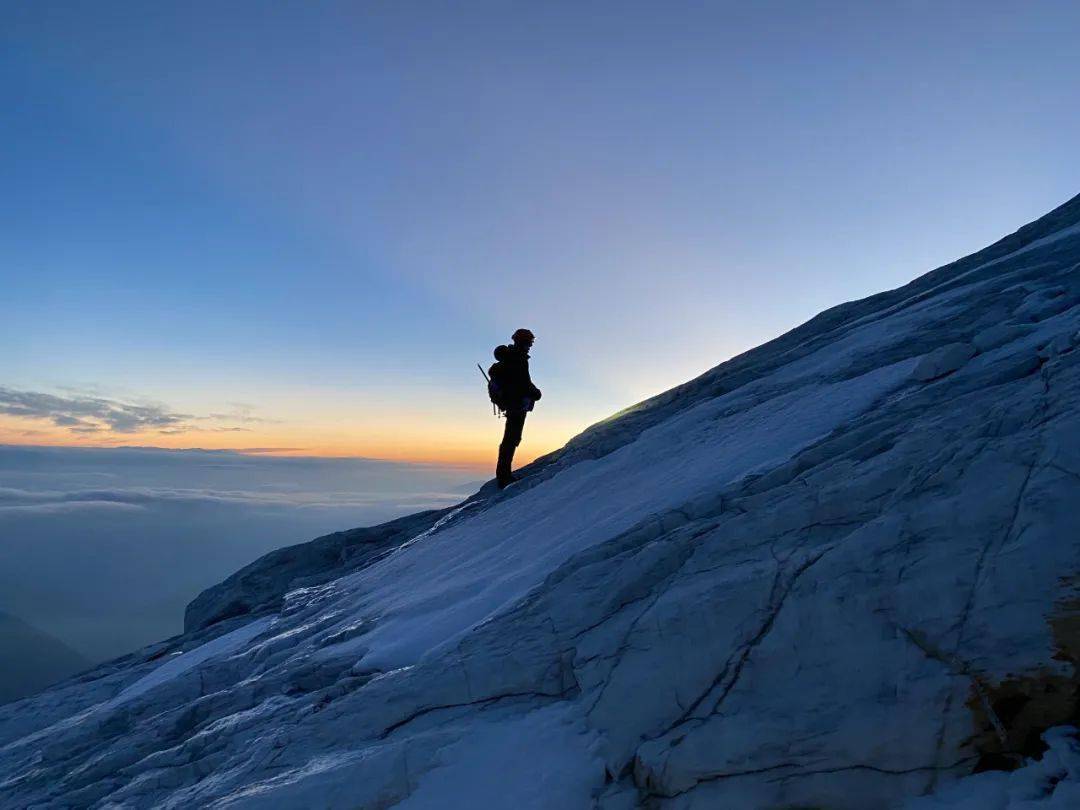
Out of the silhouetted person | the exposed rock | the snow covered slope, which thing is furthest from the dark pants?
the exposed rock

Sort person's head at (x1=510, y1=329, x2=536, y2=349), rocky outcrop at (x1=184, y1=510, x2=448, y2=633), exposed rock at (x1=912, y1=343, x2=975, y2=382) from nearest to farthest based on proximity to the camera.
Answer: exposed rock at (x1=912, y1=343, x2=975, y2=382), person's head at (x1=510, y1=329, x2=536, y2=349), rocky outcrop at (x1=184, y1=510, x2=448, y2=633)

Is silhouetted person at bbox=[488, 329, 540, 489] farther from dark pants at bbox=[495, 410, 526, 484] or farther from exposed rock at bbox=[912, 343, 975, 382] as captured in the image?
exposed rock at bbox=[912, 343, 975, 382]

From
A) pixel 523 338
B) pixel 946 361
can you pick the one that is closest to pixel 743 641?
pixel 946 361

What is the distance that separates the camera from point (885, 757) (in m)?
4.61

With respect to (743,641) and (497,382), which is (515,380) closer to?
(497,382)

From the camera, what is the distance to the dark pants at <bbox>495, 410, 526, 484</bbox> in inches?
673

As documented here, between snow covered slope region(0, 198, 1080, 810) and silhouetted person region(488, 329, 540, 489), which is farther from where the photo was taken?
silhouetted person region(488, 329, 540, 489)

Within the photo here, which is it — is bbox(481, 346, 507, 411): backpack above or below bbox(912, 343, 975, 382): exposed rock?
above

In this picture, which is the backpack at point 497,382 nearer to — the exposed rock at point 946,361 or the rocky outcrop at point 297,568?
the rocky outcrop at point 297,568

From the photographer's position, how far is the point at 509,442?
1773 centimetres

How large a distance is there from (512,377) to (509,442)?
1917 mm

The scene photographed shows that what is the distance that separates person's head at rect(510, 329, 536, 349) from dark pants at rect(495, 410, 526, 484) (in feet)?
5.54

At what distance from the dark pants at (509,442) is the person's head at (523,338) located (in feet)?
5.54

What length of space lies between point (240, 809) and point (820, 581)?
6064 mm
